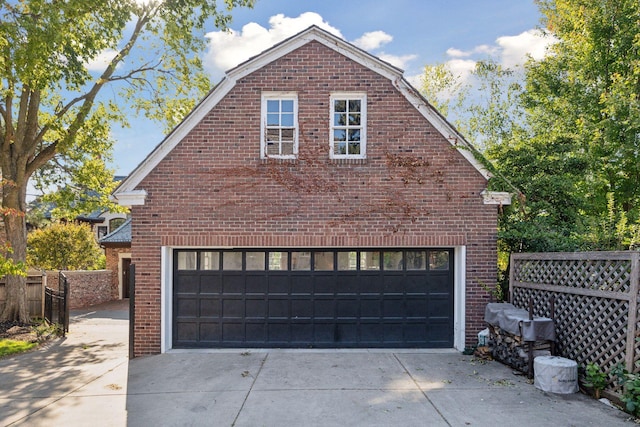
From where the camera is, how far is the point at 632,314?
5.79 m

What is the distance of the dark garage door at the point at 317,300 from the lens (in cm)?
935

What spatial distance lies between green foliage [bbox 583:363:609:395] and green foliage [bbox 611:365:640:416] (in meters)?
0.36

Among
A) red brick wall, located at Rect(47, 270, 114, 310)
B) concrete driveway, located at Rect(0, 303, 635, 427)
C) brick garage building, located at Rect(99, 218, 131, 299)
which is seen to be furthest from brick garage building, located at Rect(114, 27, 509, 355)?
brick garage building, located at Rect(99, 218, 131, 299)

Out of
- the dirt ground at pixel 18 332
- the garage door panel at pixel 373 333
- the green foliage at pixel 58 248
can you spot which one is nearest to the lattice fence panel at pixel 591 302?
the garage door panel at pixel 373 333

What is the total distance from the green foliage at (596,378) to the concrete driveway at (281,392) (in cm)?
22

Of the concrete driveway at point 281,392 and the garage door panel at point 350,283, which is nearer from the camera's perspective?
the concrete driveway at point 281,392

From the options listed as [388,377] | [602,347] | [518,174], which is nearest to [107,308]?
[388,377]

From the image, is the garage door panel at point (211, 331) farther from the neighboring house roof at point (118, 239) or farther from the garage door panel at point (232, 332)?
the neighboring house roof at point (118, 239)

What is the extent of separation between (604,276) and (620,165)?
322 inches

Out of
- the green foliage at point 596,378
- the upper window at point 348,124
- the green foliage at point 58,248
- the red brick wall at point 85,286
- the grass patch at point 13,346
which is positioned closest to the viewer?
the green foliage at point 596,378

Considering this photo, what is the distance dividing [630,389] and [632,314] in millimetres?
998

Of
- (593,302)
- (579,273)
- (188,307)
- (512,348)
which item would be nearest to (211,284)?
(188,307)

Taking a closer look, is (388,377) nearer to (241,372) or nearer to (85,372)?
(241,372)

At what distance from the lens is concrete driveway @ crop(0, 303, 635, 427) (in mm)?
5672
